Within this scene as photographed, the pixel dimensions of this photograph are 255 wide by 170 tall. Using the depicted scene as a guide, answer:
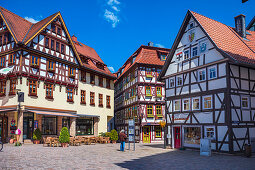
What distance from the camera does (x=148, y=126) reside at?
35.4 meters

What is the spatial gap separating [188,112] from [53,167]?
45.0 ft

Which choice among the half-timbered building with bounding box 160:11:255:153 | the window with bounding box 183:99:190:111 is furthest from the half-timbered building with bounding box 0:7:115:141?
the window with bounding box 183:99:190:111

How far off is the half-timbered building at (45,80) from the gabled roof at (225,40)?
12.1 meters

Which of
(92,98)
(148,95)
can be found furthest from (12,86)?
(148,95)

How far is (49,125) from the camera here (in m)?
29.2

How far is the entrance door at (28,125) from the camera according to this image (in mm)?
26938

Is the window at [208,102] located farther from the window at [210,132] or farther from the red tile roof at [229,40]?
the red tile roof at [229,40]

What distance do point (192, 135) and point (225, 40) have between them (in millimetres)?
8232

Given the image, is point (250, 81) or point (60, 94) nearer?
point (250, 81)

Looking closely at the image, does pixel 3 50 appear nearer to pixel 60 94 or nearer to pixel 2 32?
pixel 2 32

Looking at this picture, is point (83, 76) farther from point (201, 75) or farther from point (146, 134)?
point (201, 75)

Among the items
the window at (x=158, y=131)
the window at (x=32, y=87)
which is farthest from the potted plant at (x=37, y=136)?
the window at (x=158, y=131)

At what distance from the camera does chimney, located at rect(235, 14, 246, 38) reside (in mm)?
24250

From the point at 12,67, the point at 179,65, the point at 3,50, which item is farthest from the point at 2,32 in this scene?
the point at 179,65
